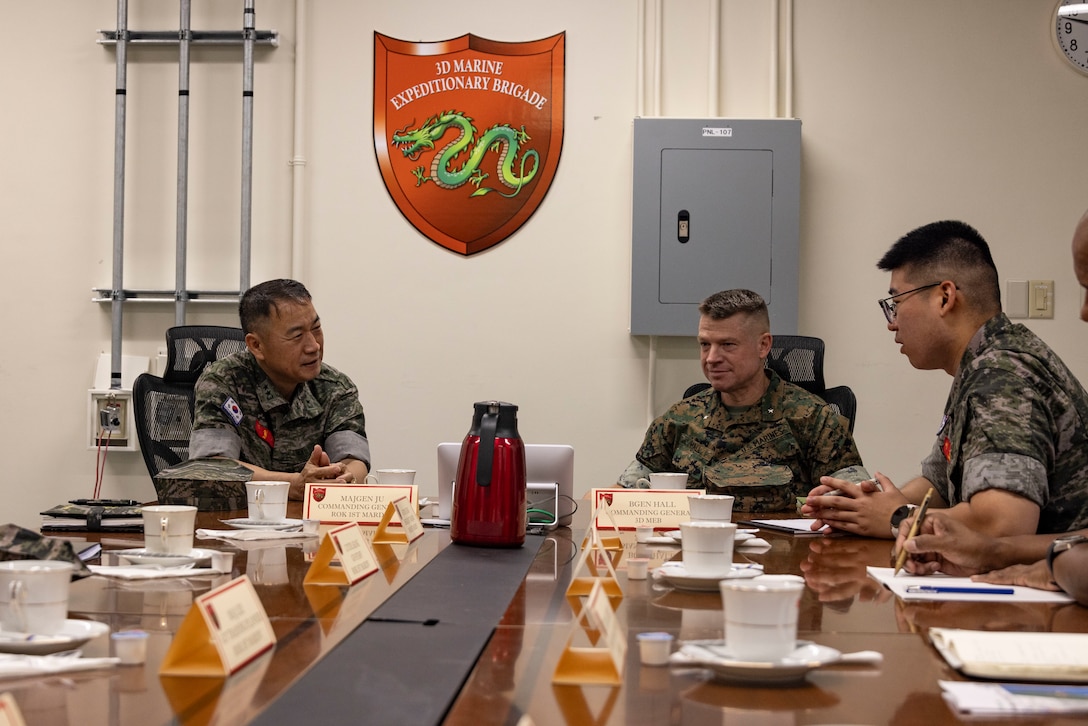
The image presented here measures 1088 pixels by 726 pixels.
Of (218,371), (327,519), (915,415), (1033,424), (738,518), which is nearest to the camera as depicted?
(1033,424)

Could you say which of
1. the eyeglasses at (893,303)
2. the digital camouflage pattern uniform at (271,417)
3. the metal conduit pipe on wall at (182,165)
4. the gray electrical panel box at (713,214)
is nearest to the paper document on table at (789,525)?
the eyeglasses at (893,303)

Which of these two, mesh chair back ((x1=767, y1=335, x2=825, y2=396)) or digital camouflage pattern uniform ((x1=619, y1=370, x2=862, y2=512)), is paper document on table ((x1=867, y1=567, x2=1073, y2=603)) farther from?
mesh chair back ((x1=767, y1=335, x2=825, y2=396))

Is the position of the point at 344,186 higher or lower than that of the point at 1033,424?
higher

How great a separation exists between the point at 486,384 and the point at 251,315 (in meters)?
1.31

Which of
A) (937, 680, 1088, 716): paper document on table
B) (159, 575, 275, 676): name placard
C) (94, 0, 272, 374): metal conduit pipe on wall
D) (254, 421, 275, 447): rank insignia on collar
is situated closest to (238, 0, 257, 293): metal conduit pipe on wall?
(94, 0, 272, 374): metal conduit pipe on wall

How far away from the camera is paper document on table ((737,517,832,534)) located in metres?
2.31

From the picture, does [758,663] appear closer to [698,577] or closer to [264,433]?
[698,577]

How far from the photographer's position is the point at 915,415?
173 inches

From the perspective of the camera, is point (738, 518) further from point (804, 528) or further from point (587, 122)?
point (587, 122)

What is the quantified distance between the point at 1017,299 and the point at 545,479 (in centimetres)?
284

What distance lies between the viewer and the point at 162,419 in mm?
3473

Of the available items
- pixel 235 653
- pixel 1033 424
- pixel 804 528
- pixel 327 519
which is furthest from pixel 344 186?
pixel 235 653

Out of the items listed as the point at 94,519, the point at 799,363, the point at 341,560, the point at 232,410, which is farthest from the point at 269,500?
the point at 799,363

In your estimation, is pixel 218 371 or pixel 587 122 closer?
pixel 218 371
